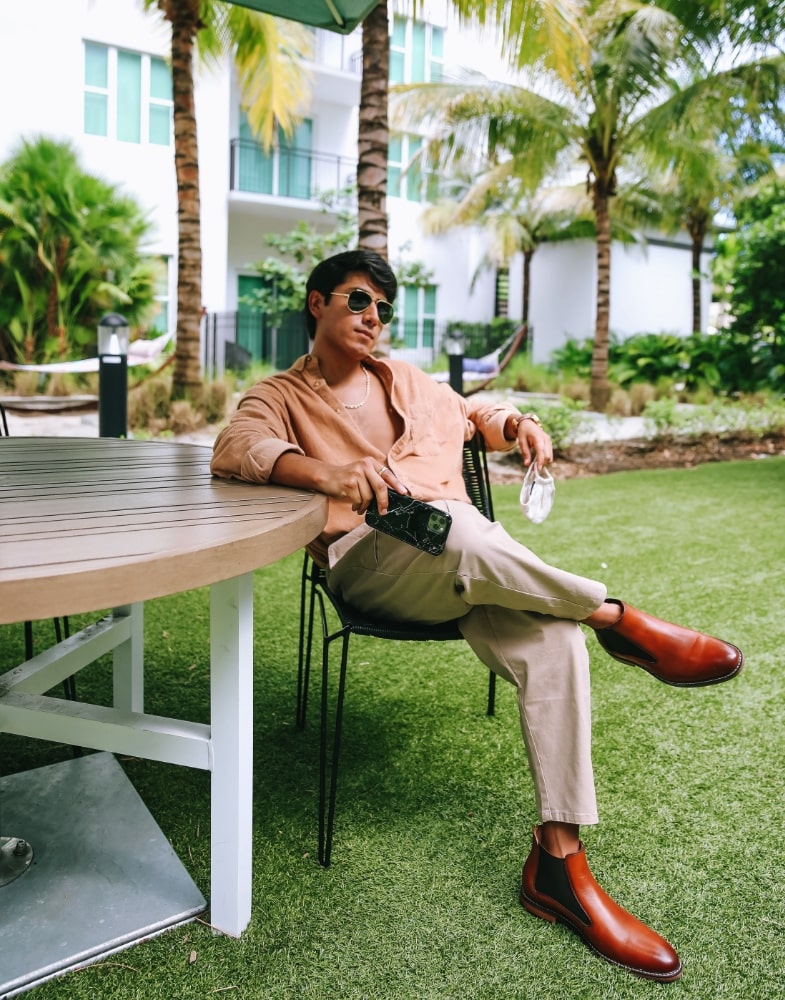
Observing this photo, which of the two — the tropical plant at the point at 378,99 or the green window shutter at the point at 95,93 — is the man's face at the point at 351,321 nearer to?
the tropical plant at the point at 378,99

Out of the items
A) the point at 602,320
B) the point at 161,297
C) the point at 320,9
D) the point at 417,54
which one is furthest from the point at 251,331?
the point at 320,9

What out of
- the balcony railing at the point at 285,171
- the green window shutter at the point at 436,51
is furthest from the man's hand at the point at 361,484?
the green window shutter at the point at 436,51

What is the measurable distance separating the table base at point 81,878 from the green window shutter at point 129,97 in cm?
1281

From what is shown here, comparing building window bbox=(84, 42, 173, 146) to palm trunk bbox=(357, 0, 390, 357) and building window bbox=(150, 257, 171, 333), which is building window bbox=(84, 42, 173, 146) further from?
palm trunk bbox=(357, 0, 390, 357)

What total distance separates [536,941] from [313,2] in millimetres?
2894

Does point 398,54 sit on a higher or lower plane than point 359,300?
higher

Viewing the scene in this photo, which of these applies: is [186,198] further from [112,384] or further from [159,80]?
[159,80]

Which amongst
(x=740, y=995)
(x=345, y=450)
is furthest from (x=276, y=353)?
(x=740, y=995)

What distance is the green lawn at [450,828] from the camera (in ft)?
4.98

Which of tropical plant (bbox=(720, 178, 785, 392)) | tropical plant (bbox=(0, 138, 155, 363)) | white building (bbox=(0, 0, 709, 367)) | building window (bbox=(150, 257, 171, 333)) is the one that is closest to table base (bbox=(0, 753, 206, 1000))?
white building (bbox=(0, 0, 709, 367))

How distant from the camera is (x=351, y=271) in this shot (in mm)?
2164

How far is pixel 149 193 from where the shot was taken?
13.3m

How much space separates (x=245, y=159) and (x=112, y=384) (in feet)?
39.0

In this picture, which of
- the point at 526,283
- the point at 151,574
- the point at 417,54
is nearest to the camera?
the point at 151,574
